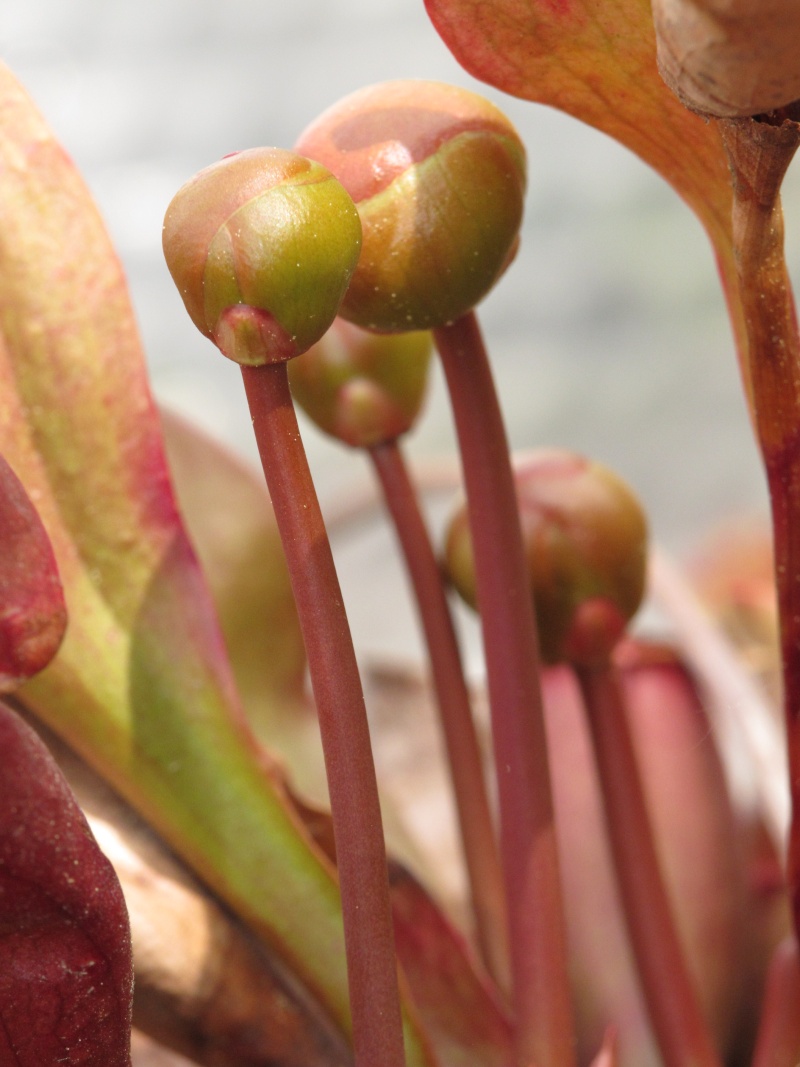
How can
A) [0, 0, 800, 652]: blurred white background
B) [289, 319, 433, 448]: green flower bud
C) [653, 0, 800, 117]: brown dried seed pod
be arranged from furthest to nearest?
[0, 0, 800, 652]: blurred white background < [289, 319, 433, 448]: green flower bud < [653, 0, 800, 117]: brown dried seed pod

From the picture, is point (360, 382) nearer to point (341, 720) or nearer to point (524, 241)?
point (341, 720)

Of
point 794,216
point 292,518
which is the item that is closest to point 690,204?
point 292,518

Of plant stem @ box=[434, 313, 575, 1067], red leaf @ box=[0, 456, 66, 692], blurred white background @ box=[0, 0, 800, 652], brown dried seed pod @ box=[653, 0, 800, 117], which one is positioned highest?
brown dried seed pod @ box=[653, 0, 800, 117]

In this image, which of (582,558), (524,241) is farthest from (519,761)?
(524,241)

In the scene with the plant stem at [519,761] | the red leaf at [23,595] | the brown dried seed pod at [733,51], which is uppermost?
the brown dried seed pod at [733,51]

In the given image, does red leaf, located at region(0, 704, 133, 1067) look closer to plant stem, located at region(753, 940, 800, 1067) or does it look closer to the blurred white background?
plant stem, located at region(753, 940, 800, 1067)

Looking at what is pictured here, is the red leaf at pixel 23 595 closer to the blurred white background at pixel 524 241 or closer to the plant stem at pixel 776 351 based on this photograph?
the plant stem at pixel 776 351

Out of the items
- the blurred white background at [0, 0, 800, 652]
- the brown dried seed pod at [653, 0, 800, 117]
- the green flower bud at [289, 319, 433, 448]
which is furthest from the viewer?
the blurred white background at [0, 0, 800, 652]

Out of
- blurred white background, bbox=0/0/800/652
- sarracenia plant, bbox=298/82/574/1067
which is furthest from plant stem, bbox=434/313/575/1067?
blurred white background, bbox=0/0/800/652

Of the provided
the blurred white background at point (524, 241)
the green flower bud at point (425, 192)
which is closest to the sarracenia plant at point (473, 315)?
the green flower bud at point (425, 192)
